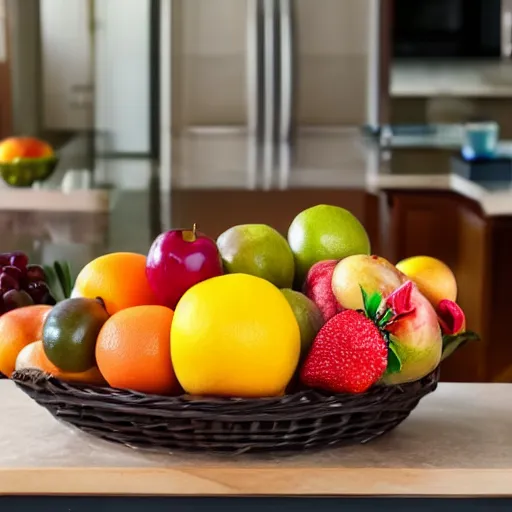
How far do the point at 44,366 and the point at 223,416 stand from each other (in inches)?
8.0

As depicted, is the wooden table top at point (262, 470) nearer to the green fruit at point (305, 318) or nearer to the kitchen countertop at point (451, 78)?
the green fruit at point (305, 318)

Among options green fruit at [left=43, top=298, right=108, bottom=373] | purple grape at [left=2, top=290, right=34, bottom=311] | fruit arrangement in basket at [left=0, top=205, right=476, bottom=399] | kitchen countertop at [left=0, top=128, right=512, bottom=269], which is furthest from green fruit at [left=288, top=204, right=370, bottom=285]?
kitchen countertop at [left=0, top=128, right=512, bottom=269]

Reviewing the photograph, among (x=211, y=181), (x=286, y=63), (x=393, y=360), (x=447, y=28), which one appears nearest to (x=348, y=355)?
(x=393, y=360)

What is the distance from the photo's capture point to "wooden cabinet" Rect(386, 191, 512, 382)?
324 centimetres

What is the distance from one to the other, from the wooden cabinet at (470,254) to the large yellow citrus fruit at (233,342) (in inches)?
85.4

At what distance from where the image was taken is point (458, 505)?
0.96 m

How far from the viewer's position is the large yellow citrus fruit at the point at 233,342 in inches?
37.3

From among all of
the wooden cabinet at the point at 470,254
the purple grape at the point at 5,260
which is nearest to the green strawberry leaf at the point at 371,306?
the purple grape at the point at 5,260

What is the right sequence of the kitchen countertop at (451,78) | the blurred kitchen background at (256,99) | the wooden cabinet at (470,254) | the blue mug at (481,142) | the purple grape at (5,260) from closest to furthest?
the purple grape at (5,260) < the wooden cabinet at (470,254) < the blue mug at (481,142) < the blurred kitchen background at (256,99) < the kitchen countertop at (451,78)

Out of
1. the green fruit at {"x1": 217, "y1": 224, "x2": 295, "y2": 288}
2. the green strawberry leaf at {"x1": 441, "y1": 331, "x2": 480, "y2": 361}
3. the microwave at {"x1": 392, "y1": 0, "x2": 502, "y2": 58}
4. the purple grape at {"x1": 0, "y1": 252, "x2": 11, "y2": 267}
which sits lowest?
the green strawberry leaf at {"x1": 441, "y1": 331, "x2": 480, "y2": 361}

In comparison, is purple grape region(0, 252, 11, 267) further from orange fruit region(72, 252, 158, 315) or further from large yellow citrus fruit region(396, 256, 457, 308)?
large yellow citrus fruit region(396, 256, 457, 308)

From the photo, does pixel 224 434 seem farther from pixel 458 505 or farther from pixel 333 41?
pixel 333 41

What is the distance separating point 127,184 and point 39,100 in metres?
0.61

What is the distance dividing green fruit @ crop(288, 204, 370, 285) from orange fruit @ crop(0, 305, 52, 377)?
0.86 feet
